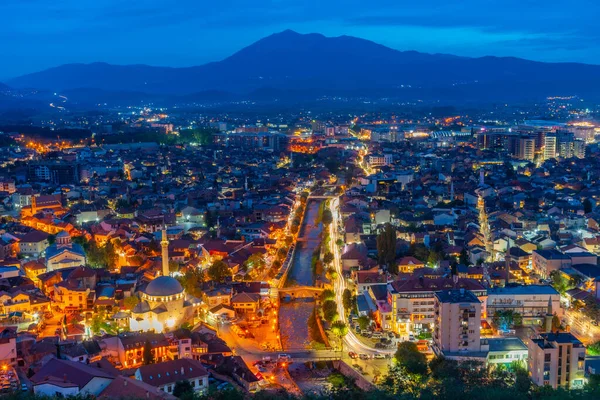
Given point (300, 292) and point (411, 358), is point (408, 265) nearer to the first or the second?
point (300, 292)

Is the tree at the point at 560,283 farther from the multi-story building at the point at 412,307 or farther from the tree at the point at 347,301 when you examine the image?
the tree at the point at 347,301

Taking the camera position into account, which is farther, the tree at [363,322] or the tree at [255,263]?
the tree at [255,263]

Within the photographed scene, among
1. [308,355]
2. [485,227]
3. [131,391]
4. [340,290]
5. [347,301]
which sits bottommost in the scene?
[308,355]

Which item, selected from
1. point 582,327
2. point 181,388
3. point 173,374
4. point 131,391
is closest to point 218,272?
point 173,374

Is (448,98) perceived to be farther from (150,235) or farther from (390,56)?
(150,235)

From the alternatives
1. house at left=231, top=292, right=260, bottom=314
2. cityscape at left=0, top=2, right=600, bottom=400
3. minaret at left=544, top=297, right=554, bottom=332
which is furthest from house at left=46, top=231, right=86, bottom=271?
minaret at left=544, top=297, right=554, bottom=332

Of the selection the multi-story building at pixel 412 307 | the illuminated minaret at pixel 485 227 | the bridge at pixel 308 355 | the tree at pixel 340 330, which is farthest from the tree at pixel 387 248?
the bridge at pixel 308 355
